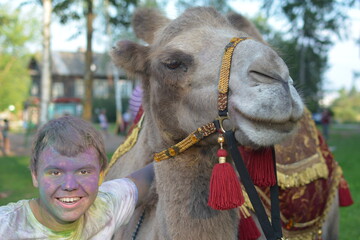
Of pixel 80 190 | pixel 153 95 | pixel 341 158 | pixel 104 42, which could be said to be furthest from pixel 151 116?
pixel 104 42

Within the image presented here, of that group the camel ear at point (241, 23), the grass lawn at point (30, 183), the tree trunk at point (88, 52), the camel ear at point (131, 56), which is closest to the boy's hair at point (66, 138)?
the camel ear at point (131, 56)

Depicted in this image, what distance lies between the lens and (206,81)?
7.82 feet

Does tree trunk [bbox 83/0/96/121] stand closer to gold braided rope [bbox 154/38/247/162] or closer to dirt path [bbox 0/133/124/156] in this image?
dirt path [bbox 0/133/124/156]

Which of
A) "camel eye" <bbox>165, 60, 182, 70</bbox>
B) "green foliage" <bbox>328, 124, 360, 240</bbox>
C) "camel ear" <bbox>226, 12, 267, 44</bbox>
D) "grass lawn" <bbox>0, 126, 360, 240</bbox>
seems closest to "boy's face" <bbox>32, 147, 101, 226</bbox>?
"camel eye" <bbox>165, 60, 182, 70</bbox>

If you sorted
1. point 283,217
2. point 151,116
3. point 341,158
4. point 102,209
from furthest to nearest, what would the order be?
point 341,158, point 283,217, point 151,116, point 102,209

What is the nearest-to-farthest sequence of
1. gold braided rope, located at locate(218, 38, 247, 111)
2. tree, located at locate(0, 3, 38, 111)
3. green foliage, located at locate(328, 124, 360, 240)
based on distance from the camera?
gold braided rope, located at locate(218, 38, 247, 111)
green foliage, located at locate(328, 124, 360, 240)
tree, located at locate(0, 3, 38, 111)

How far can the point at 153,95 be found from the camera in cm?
272

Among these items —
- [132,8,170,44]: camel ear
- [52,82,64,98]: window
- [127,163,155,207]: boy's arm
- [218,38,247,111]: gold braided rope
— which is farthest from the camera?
[52,82,64,98]: window

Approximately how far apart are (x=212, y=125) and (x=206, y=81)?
0.83 ft

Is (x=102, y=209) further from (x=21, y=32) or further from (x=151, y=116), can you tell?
(x=21, y=32)

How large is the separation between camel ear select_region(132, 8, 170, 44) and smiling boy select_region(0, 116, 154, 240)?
209 centimetres

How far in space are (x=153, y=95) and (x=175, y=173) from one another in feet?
1.72

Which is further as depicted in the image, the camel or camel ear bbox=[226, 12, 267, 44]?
Answer: camel ear bbox=[226, 12, 267, 44]

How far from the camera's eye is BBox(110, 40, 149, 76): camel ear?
2.87m
